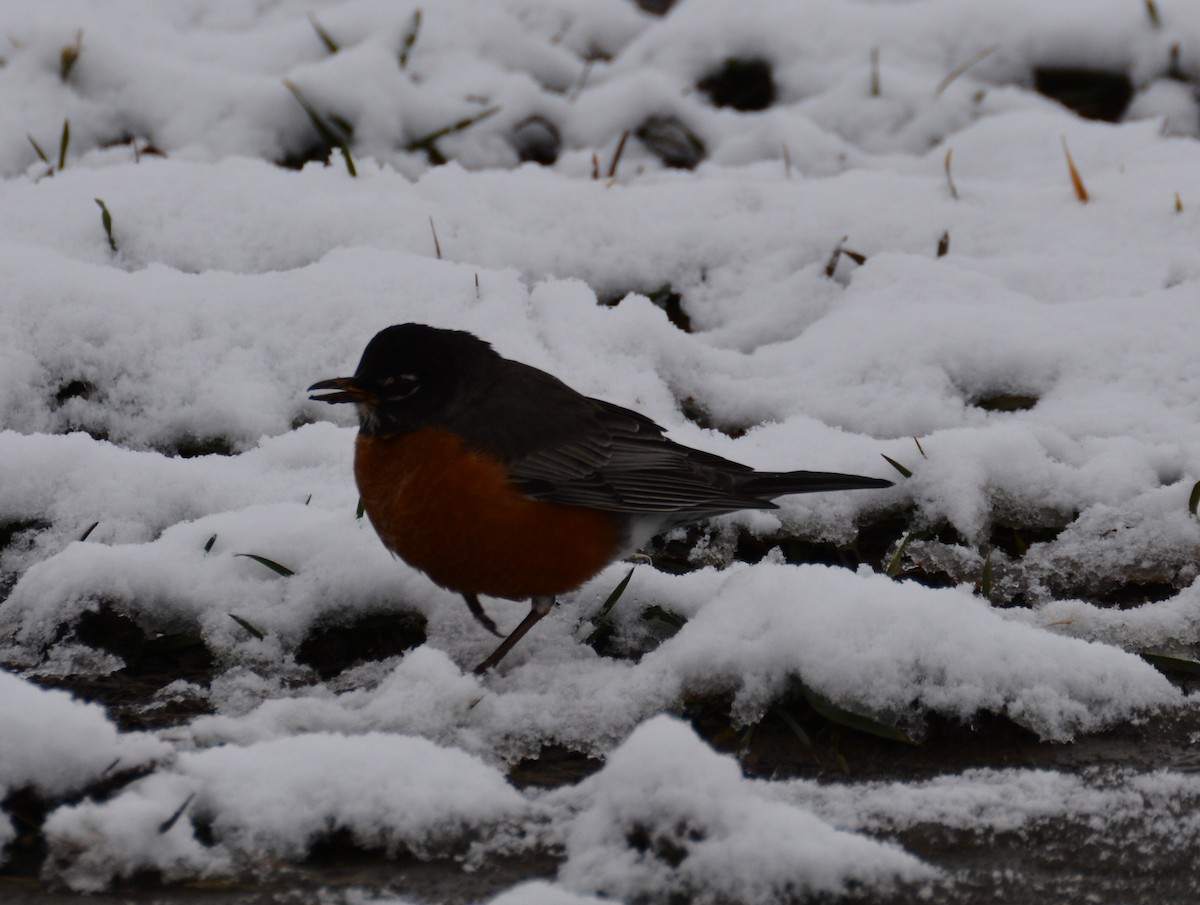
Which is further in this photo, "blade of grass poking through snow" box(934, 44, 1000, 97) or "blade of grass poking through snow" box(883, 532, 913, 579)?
"blade of grass poking through snow" box(934, 44, 1000, 97)

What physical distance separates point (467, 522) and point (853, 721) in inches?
46.0

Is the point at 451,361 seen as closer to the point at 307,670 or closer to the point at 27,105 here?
the point at 307,670

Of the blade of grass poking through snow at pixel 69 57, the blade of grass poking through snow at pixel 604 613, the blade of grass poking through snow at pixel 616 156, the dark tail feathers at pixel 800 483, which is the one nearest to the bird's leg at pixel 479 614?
the blade of grass poking through snow at pixel 604 613

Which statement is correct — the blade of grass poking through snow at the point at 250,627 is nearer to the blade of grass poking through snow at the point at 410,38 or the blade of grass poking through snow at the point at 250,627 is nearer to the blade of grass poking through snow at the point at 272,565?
the blade of grass poking through snow at the point at 272,565

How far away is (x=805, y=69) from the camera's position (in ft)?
24.3

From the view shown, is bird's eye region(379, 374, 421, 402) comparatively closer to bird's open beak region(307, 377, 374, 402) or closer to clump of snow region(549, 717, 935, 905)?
bird's open beak region(307, 377, 374, 402)

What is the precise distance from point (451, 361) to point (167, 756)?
1.68m

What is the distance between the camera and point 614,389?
4.70 m

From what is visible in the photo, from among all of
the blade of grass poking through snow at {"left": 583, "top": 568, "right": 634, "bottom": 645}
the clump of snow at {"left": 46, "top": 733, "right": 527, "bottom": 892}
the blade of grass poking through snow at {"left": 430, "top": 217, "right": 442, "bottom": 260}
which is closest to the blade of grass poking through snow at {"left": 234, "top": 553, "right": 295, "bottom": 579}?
the blade of grass poking through snow at {"left": 583, "top": 568, "right": 634, "bottom": 645}

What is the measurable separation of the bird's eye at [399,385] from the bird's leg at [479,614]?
606 mm

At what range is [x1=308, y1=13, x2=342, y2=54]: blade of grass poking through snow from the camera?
22.4 feet

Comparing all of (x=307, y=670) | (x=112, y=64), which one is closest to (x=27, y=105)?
(x=112, y=64)

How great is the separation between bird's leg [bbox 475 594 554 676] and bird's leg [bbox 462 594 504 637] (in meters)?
Result: 0.06

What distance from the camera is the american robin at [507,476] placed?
3445 millimetres
